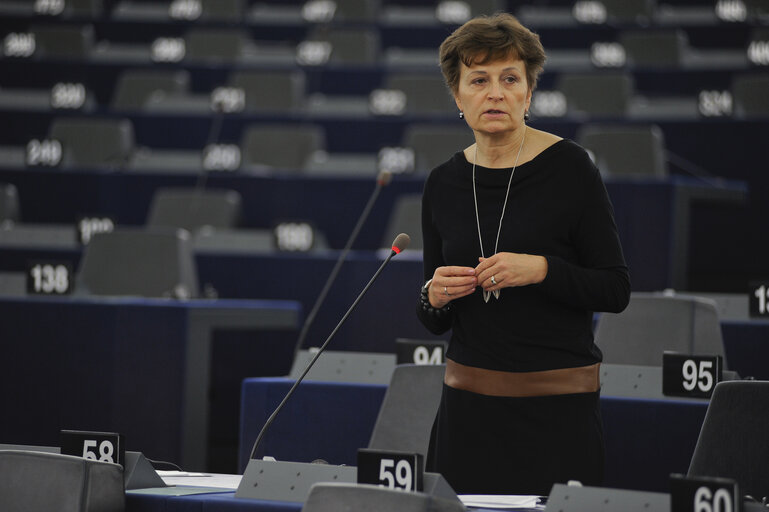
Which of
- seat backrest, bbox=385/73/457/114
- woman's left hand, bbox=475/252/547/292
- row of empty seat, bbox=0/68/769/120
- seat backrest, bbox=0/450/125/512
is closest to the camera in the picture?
seat backrest, bbox=0/450/125/512

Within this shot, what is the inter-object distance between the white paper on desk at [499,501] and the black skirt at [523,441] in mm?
91

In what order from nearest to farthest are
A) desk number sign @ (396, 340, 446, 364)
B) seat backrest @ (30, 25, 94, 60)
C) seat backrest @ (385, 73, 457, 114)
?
desk number sign @ (396, 340, 446, 364) → seat backrest @ (385, 73, 457, 114) → seat backrest @ (30, 25, 94, 60)

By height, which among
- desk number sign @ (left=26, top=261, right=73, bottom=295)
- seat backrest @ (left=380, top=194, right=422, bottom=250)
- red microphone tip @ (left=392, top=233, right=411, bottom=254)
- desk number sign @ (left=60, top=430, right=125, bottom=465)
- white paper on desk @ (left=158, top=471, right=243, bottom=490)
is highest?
seat backrest @ (left=380, top=194, right=422, bottom=250)

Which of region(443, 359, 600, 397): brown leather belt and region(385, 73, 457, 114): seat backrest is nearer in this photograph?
region(443, 359, 600, 397): brown leather belt

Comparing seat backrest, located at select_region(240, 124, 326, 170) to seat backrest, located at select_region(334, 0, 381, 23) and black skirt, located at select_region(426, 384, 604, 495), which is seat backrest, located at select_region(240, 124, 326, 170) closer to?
seat backrest, located at select_region(334, 0, 381, 23)

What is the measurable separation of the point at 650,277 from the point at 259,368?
1476mm

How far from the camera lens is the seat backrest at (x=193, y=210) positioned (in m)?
5.21

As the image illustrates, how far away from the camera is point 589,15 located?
25.6ft

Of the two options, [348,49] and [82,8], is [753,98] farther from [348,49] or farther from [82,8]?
[82,8]

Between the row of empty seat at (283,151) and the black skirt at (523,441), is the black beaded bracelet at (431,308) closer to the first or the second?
the black skirt at (523,441)

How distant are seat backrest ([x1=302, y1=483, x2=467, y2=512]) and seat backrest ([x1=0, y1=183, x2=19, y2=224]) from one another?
4.16 meters

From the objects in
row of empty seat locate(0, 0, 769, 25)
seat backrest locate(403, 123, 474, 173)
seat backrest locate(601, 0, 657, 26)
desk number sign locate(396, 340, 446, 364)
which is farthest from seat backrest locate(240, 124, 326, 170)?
desk number sign locate(396, 340, 446, 364)

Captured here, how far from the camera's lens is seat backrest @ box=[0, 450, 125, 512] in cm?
154

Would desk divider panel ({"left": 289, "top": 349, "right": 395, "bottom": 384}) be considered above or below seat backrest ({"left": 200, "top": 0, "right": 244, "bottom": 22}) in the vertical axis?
below
